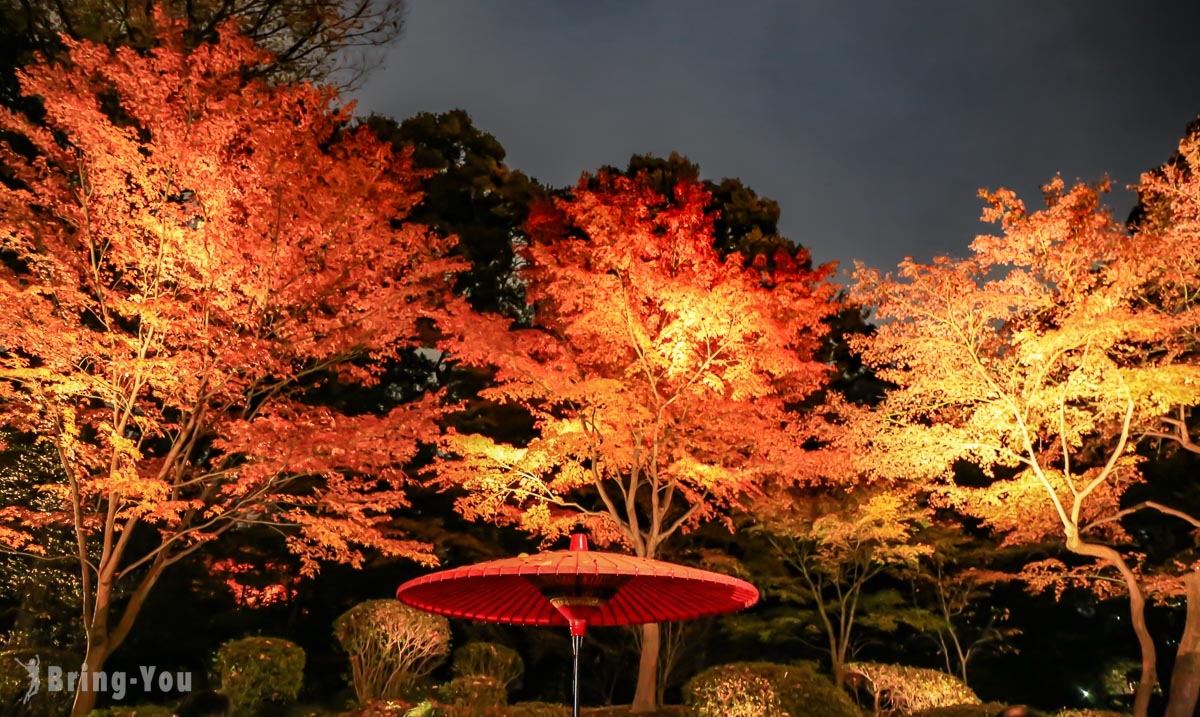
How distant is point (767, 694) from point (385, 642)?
4.58 meters

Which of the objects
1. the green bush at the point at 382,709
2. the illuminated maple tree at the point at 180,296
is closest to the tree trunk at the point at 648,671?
the illuminated maple tree at the point at 180,296

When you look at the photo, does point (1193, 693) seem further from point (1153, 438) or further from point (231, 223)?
point (231, 223)

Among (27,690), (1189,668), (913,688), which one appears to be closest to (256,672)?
(27,690)

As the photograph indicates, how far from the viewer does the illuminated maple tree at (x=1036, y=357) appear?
10.2 m

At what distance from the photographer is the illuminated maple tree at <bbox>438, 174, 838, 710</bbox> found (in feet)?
Answer: 37.9

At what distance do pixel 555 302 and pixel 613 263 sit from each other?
4.32ft

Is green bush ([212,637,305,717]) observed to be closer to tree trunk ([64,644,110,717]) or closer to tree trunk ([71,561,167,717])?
tree trunk ([71,561,167,717])

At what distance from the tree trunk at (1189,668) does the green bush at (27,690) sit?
39.9 ft

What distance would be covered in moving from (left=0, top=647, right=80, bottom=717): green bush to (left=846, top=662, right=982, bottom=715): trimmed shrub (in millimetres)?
8556

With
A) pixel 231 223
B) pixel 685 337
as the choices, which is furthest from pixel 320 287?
pixel 685 337

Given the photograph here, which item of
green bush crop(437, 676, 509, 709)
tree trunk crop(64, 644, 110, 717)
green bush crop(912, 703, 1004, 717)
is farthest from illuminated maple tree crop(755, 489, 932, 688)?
tree trunk crop(64, 644, 110, 717)

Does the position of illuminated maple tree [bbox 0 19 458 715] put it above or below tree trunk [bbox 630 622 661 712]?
above

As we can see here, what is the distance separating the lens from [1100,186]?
34.5 feet

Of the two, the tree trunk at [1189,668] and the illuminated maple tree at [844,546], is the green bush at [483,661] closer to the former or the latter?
the illuminated maple tree at [844,546]
